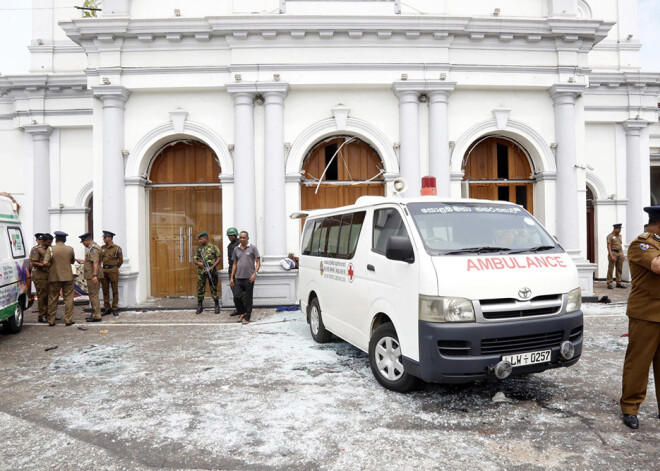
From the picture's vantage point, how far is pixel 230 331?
789cm

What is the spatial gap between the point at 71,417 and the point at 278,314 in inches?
217

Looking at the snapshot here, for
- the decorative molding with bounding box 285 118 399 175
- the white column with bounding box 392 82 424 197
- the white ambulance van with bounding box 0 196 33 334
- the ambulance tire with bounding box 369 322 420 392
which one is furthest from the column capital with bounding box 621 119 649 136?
the white ambulance van with bounding box 0 196 33 334

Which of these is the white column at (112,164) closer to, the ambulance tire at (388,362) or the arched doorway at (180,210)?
the arched doorway at (180,210)

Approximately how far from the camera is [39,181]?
45.6 ft

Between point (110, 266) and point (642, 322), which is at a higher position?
point (110, 266)

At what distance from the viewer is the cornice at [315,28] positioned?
10328mm

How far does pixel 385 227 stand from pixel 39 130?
13769 mm

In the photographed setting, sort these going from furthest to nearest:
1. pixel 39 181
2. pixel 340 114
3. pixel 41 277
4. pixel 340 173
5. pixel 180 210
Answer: pixel 39 181 → pixel 180 210 → pixel 340 173 → pixel 340 114 → pixel 41 277

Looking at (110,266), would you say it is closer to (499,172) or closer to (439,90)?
(439,90)

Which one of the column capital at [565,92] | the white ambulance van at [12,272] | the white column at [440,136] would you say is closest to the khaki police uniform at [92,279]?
the white ambulance van at [12,272]

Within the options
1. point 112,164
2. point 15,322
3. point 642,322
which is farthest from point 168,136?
point 642,322

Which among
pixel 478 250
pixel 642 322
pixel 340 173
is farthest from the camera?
pixel 340 173

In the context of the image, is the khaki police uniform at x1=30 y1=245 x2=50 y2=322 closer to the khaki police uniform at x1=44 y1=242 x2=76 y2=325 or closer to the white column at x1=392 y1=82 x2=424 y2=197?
the khaki police uniform at x1=44 y1=242 x2=76 y2=325

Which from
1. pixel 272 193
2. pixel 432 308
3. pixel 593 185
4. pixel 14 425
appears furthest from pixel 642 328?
pixel 593 185
